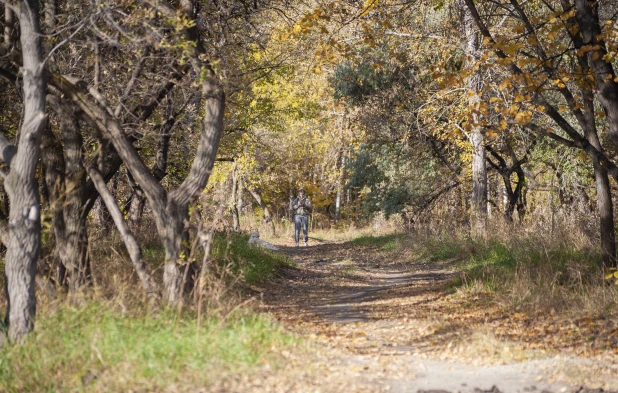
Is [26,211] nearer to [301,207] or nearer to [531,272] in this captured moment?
[531,272]

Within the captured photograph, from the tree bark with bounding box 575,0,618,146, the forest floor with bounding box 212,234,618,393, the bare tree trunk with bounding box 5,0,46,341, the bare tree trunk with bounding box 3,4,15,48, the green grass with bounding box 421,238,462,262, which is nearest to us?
the forest floor with bounding box 212,234,618,393

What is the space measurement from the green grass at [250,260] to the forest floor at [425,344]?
0.32 m

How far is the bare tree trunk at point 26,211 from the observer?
6.43 meters

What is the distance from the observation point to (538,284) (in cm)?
1011

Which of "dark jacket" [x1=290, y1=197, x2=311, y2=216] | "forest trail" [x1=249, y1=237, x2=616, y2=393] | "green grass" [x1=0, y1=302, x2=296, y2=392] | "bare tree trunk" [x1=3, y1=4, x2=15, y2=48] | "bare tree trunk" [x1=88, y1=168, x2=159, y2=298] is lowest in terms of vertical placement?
"forest trail" [x1=249, y1=237, x2=616, y2=393]

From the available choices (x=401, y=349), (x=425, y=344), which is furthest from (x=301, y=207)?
(x=401, y=349)

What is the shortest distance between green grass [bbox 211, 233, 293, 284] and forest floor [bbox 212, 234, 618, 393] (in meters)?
0.32

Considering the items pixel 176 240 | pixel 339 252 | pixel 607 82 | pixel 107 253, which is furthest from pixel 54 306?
pixel 339 252

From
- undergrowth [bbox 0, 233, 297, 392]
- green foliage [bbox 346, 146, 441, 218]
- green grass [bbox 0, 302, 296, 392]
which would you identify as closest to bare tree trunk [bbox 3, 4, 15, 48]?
undergrowth [bbox 0, 233, 297, 392]

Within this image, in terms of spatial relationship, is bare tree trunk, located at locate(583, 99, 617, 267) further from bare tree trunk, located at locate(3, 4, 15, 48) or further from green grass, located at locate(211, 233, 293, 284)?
bare tree trunk, located at locate(3, 4, 15, 48)

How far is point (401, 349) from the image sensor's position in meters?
7.53

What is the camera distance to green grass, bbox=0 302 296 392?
222 inches

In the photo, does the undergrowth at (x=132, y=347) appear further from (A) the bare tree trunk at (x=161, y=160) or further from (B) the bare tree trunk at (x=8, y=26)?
(B) the bare tree trunk at (x=8, y=26)

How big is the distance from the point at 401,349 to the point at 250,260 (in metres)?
6.69
